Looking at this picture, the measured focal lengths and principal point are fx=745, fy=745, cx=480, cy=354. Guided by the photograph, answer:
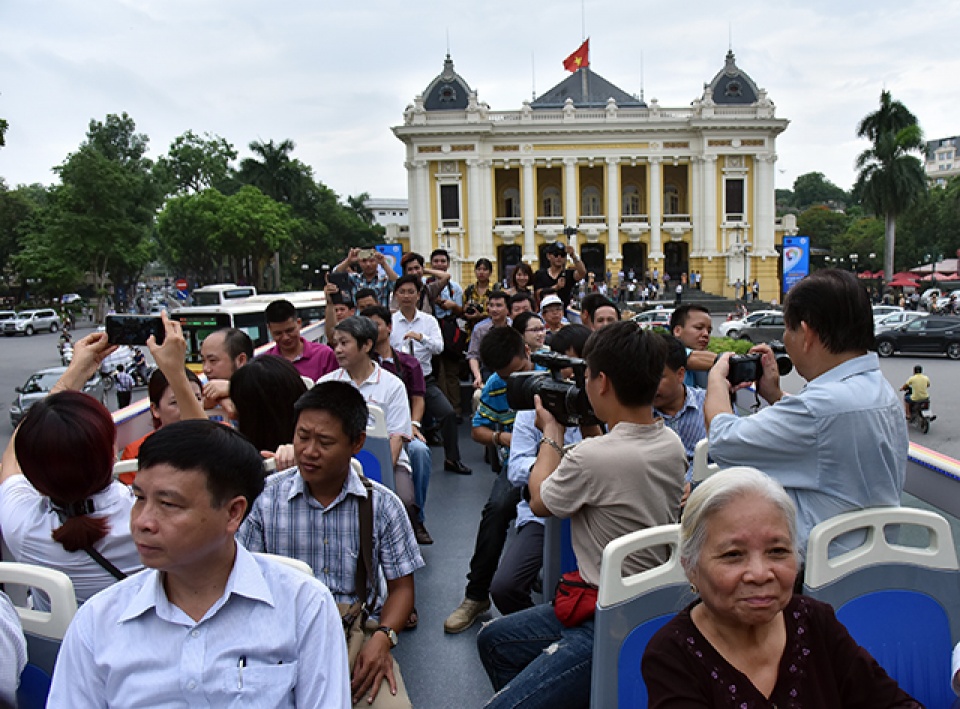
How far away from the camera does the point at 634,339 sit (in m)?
2.38

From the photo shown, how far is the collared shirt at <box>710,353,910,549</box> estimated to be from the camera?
7.36ft

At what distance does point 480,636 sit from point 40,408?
1635 millimetres

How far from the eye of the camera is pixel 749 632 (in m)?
1.75

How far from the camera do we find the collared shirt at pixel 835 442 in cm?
224

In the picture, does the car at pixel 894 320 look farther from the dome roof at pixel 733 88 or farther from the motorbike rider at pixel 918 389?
the dome roof at pixel 733 88

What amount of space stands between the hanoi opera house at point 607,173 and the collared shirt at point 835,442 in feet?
149

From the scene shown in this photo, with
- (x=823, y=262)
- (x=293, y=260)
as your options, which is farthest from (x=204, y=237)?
(x=823, y=262)

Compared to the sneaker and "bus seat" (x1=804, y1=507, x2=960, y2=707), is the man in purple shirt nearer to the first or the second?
the sneaker

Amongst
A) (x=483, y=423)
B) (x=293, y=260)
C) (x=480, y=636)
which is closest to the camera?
(x=480, y=636)

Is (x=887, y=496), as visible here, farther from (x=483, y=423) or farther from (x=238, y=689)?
(x=483, y=423)

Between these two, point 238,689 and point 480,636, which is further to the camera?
point 480,636

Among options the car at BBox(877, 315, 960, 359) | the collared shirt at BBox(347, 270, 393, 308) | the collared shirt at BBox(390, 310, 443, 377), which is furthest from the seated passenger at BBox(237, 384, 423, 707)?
the car at BBox(877, 315, 960, 359)

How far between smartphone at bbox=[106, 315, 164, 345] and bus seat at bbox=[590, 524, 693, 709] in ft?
6.89

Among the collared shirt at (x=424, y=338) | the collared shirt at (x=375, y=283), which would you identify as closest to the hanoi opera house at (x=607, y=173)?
the collared shirt at (x=375, y=283)
